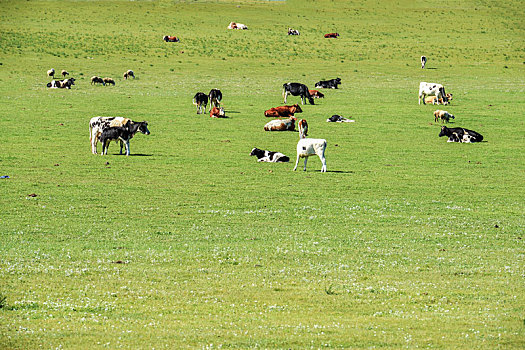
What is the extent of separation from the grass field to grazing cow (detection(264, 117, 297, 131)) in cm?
87

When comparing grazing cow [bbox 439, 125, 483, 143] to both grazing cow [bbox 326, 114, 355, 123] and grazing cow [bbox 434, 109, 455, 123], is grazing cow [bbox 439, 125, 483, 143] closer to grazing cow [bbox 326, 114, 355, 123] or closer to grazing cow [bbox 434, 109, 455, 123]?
grazing cow [bbox 434, 109, 455, 123]

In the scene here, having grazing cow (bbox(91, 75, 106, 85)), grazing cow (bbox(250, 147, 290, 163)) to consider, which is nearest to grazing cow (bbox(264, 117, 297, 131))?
grazing cow (bbox(250, 147, 290, 163))

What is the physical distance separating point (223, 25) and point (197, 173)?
82202 mm

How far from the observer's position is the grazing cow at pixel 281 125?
142 ft

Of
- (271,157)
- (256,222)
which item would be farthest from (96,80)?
→ (256,222)

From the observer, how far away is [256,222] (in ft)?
70.1

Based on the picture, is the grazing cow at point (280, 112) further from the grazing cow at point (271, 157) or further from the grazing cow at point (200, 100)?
the grazing cow at point (271, 157)

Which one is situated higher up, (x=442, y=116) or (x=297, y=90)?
(x=297, y=90)

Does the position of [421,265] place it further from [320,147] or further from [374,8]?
[374,8]

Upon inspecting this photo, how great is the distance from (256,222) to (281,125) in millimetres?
22484

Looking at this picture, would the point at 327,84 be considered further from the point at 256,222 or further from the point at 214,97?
the point at 256,222

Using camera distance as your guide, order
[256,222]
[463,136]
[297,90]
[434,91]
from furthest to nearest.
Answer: [434,91]
[297,90]
[463,136]
[256,222]

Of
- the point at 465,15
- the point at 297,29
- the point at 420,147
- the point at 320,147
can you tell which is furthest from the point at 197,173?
the point at 465,15

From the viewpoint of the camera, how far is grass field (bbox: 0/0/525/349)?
Result: 12.0 meters
